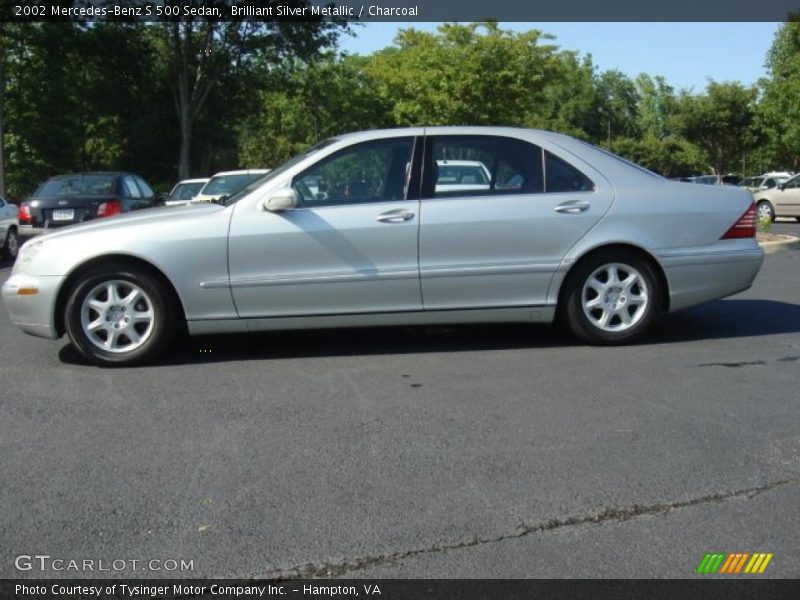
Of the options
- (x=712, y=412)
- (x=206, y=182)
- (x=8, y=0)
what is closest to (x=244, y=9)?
(x=8, y=0)

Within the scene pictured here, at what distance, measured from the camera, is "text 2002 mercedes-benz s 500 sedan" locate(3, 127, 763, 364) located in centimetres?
619

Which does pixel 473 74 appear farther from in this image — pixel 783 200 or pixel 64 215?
pixel 64 215

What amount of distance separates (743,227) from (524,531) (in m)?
4.08

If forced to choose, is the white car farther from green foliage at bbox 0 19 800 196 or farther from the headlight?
green foliage at bbox 0 19 800 196

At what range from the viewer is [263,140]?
54.7m

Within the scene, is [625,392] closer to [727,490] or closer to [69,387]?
[727,490]

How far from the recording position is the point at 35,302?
6207mm

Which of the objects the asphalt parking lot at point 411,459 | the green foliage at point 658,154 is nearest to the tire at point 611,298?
the asphalt parking lot at point 411,459

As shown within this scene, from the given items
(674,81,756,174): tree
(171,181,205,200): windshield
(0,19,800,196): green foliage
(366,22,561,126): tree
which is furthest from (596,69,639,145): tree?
(171,181,205,200): windshield

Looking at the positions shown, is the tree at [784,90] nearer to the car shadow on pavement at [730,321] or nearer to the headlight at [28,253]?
the car shadow on pavement at [730,321]

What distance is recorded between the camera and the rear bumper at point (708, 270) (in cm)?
654

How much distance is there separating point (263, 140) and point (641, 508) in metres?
52.9

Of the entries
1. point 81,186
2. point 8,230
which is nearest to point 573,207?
point 81,186
